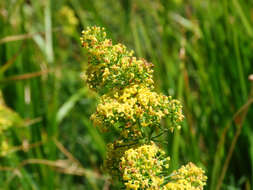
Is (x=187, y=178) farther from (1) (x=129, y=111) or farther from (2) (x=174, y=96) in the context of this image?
(2) (x=174, y=96)

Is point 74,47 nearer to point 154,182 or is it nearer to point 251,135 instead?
point 251,135

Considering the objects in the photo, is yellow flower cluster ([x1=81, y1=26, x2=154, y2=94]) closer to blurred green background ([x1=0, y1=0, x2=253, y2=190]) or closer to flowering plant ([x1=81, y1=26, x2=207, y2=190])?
flowering plant ([x1=81, y1=26, x2=207, y2=190])

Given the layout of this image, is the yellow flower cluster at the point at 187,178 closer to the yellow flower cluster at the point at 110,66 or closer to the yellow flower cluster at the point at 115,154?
the yellow flower cluster at the point at 115,154

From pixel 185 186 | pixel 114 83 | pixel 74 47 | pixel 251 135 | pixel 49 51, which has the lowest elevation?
pixel 185 186

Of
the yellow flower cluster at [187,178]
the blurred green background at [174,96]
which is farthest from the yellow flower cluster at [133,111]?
the blurred green background at [174,96]

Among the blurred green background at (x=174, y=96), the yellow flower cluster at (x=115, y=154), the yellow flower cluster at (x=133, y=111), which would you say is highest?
the blurred green background at (x=174, y=96)

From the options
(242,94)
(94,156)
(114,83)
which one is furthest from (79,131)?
(114,83)

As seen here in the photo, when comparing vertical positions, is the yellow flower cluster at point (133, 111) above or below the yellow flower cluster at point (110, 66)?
below

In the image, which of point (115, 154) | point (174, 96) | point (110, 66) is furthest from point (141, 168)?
point (174, 96)
